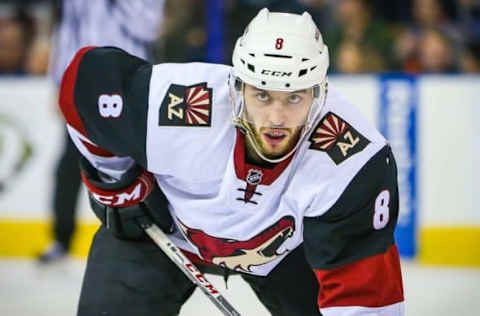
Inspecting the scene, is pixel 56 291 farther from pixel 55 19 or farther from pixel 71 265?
pixel 55 19

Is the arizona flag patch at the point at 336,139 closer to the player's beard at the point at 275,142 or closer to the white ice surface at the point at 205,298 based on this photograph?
the player's beard at the point at 275,142

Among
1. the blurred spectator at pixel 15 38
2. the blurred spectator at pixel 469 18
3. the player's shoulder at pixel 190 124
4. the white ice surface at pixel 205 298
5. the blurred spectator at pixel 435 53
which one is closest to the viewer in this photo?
the player's shoulder at pixel 190 124

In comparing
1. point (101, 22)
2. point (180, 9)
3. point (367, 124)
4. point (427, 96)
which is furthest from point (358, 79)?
point (367, 124)

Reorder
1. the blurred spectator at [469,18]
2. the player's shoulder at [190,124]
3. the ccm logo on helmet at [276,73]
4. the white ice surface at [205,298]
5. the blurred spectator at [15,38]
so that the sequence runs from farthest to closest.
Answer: the blurred spectator at [15,38], the blurred spectator at [469,18], the white ice surface at [205,298], the player's shoulder at [190,124], the ccm logo on helmet at [276,73]

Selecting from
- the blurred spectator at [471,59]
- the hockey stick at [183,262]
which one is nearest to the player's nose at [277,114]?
the hockey stick at [183,262]

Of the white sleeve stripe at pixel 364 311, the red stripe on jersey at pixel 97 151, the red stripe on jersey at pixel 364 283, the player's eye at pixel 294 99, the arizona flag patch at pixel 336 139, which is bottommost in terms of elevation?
the white sleeve stripe at pixel 364 311

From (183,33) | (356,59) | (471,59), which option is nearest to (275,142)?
(356,59)

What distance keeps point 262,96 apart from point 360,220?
1.03 feet

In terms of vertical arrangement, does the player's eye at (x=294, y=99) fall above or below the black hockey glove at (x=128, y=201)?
above

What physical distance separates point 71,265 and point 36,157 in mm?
504

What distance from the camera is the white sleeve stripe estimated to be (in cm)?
209

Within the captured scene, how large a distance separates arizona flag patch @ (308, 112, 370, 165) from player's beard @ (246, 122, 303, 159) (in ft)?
0.15

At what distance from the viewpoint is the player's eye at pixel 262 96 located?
2104 millimetres

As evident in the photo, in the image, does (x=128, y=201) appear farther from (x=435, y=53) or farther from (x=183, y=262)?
(x=435, y=53)
